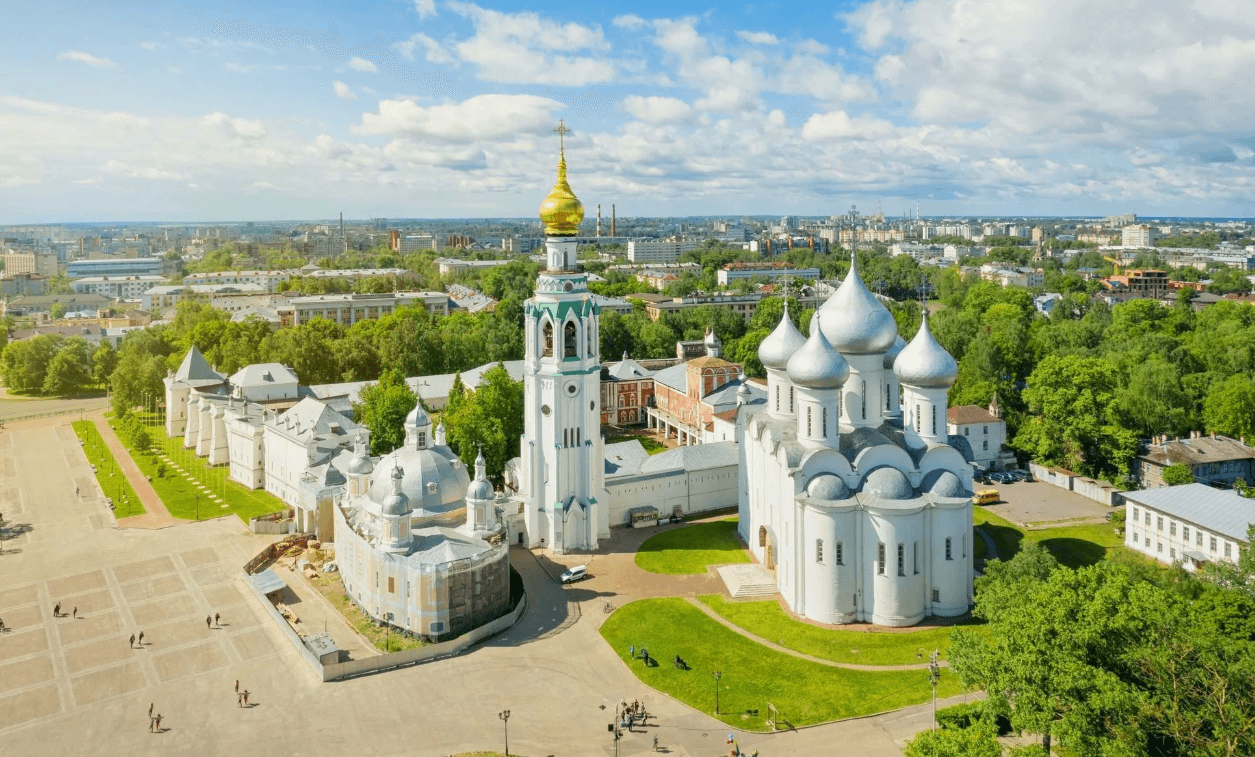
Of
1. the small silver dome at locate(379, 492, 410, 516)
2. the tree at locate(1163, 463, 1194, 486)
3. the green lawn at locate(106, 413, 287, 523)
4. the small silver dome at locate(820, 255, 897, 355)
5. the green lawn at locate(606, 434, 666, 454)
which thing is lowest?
the green lawn at locate(106, 413, 287, 523)

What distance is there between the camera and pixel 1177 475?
141 ft

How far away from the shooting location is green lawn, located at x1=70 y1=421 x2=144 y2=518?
45.5 metres

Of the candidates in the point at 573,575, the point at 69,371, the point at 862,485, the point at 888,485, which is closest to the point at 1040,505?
the point at 862,485

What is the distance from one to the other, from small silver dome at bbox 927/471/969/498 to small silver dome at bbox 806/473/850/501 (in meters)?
2.99

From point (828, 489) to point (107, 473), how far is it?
42950mm

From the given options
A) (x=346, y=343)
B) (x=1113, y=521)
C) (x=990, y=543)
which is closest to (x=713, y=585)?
(x=990, y=543)

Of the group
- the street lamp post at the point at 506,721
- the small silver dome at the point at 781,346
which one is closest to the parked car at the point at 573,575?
the street lamp post at the point at 506,721

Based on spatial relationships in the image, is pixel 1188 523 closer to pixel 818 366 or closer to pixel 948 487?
pixel 948 487

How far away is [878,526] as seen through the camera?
3022 centimetres

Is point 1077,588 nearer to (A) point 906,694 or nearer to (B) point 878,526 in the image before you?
(A) point 906,694

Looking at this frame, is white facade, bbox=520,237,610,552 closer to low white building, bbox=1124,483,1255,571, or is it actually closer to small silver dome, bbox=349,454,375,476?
small silver dome, bbox=349,454,375,476

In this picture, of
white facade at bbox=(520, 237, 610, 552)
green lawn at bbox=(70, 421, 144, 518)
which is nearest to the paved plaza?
white facade at bbox=(520, 237, 610, 552)

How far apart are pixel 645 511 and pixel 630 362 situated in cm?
2624

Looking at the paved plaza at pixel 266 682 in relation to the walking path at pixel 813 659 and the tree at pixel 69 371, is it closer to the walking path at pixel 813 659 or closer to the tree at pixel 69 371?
the walking path at pixel 813 659
